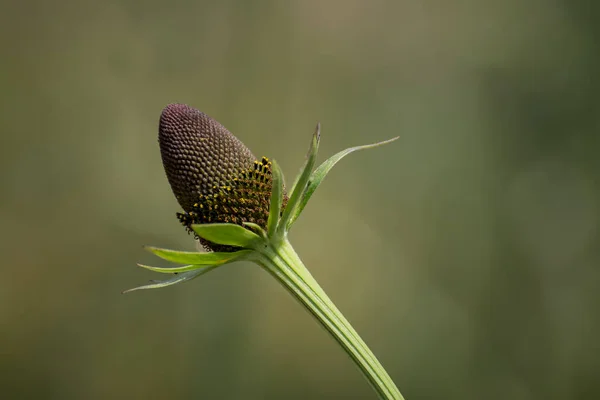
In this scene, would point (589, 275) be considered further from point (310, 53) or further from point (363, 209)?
point (310, 53)

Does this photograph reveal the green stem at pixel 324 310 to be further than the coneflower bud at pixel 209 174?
No

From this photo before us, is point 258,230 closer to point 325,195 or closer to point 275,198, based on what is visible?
point 275,198

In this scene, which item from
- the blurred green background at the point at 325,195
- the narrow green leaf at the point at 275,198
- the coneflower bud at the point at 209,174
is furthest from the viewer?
the blurred green background at the point at 325,195

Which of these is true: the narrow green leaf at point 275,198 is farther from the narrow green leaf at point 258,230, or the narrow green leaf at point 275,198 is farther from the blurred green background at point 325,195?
the blurred green background at point 325,195

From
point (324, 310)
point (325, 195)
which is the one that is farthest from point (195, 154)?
point (325, 195)

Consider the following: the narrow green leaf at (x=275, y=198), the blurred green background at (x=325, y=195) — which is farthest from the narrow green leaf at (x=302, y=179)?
the blurred green background at (x=325, y=195)

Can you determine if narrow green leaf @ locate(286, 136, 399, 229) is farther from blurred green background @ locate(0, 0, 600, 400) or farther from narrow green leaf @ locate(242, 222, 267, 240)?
blurred green background @ locate(0, 0, 600, 400)

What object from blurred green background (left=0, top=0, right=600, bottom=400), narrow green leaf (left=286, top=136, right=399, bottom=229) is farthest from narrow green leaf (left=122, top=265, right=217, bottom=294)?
blurred green background (left=0, top=0, right=600, bottom=400)
